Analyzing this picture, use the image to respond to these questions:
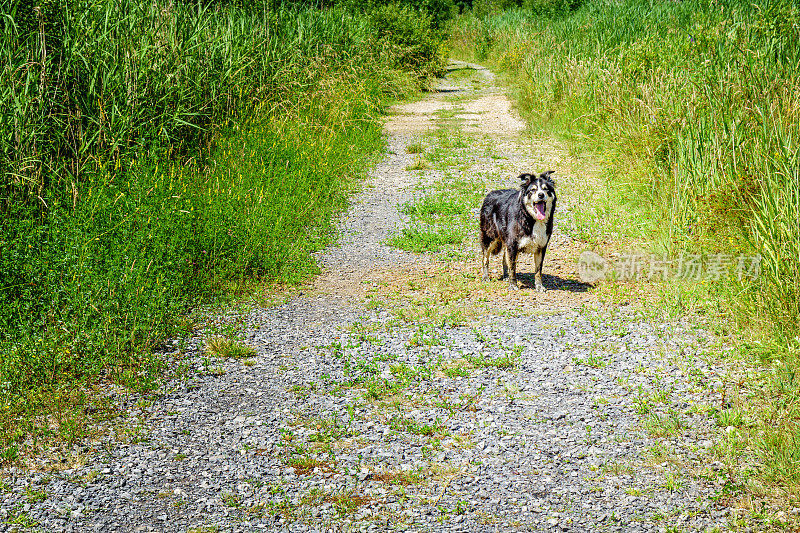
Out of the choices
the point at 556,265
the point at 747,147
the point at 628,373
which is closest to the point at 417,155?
the point at 556,265

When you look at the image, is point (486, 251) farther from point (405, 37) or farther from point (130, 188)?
point (405, 37)

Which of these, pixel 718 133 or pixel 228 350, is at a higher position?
pixel 718 133

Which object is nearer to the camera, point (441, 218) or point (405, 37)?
point (441, 218)

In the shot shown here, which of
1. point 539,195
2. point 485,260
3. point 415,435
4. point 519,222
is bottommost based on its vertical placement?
point 415,435

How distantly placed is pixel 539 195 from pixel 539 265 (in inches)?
34.0

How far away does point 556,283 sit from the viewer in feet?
24.2

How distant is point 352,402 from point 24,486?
2.03m

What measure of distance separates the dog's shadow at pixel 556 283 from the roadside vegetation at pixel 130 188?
89.7 inches

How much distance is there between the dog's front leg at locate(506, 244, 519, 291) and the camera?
276 inches

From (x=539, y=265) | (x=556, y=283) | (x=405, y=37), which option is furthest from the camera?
(x=405, y=37)

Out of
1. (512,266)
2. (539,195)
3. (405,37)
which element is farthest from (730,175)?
(405,37)

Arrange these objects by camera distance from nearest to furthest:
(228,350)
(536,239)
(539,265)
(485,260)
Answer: (228,350) → (536,239) → (539,265) → (485,260)

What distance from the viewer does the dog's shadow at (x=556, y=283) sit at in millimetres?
7203

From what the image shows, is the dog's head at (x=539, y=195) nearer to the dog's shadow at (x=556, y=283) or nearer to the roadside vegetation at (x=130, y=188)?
the dog's shadow at (x=556, y=283)
